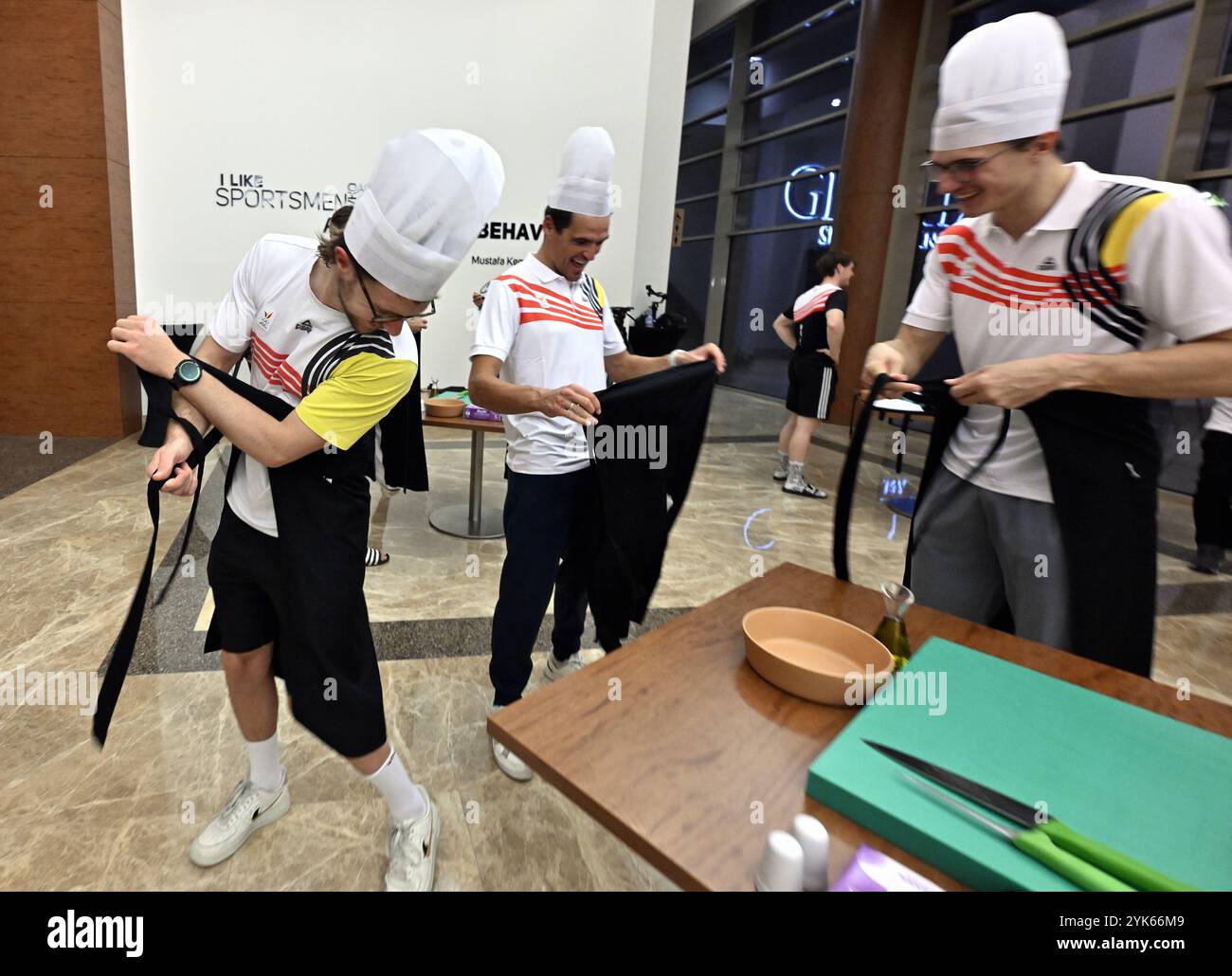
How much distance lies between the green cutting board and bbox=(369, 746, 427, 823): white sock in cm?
111

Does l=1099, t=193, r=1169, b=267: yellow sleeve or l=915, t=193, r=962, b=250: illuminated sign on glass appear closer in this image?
l=1099, t=193, r=1169, b=267: yellow sleeve

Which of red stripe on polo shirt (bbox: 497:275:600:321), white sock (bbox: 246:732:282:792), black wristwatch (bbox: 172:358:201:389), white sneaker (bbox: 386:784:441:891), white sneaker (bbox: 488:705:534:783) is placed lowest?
white sneaker (bbox: 488:705:534:783)

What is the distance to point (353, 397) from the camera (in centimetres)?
125

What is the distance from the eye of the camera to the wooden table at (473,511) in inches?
142

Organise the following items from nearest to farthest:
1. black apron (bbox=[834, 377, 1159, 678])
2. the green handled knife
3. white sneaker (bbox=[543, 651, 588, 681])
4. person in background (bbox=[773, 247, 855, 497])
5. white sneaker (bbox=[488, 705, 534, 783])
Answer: the green handled knife → black apron (bbox=[834, 377, 1159, 678]) → white sneaker (bbox=[488, 705, 534, 783]) → white sneaker (bbox=[543, 651, 588, 681]) → person in background (bbox=[773, 247, 855, 497])

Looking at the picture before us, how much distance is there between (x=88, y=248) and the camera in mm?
5297

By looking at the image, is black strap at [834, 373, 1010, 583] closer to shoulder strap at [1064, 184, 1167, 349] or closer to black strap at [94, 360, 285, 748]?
shoulder strap at [1064, 184, 1167, 349]

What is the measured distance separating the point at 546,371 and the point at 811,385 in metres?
3.56

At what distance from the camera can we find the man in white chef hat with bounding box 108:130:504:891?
3.98 ft

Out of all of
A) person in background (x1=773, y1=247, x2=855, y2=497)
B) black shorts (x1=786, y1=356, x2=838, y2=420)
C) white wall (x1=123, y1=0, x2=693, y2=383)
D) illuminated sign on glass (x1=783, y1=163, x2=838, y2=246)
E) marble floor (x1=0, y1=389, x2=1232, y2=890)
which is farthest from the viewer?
illuminated sign on glass (x1=783, y1=163, x2=838, y2=246)

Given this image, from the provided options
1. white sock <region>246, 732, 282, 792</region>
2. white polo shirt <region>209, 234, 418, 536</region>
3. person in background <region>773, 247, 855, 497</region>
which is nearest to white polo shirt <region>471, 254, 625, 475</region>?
white polo shirt <region>209, 234, 418, 536</region>

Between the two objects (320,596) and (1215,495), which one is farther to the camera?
(1215,495)

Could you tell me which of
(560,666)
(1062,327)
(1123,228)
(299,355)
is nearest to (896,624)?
(1062,327)

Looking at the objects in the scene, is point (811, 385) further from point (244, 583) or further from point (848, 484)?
point (244, 583)
